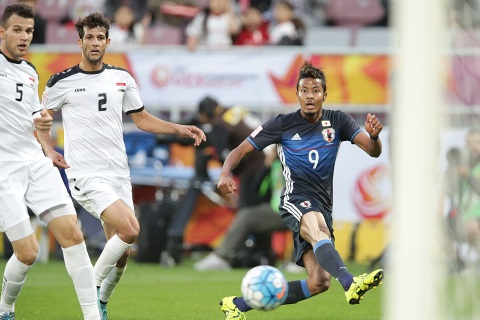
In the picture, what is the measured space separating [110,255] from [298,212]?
58.3 inches

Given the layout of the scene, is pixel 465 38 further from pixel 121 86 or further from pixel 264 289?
pixel 121 86

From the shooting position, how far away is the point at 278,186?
540 inches

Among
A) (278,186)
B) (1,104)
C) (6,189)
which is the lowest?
(278,186)

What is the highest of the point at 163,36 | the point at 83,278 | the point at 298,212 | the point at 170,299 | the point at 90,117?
the point at 163,36

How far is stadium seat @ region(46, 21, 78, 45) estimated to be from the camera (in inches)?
649

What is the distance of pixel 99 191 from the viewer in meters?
7.59

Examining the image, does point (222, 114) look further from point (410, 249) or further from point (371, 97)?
point (410, 249)

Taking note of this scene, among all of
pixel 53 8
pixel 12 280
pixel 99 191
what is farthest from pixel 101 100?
pixel 53 8

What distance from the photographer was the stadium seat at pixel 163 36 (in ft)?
53.7

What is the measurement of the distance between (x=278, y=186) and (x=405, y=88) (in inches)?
384

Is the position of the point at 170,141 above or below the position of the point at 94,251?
above

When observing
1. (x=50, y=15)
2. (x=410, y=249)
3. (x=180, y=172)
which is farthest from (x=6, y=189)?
(x=50, y=15)

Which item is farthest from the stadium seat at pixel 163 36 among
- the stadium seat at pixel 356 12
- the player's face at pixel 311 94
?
the player's face at pixel 311 94

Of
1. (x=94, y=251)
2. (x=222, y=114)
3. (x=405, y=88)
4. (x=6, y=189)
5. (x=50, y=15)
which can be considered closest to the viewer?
(x=405, y=88)
